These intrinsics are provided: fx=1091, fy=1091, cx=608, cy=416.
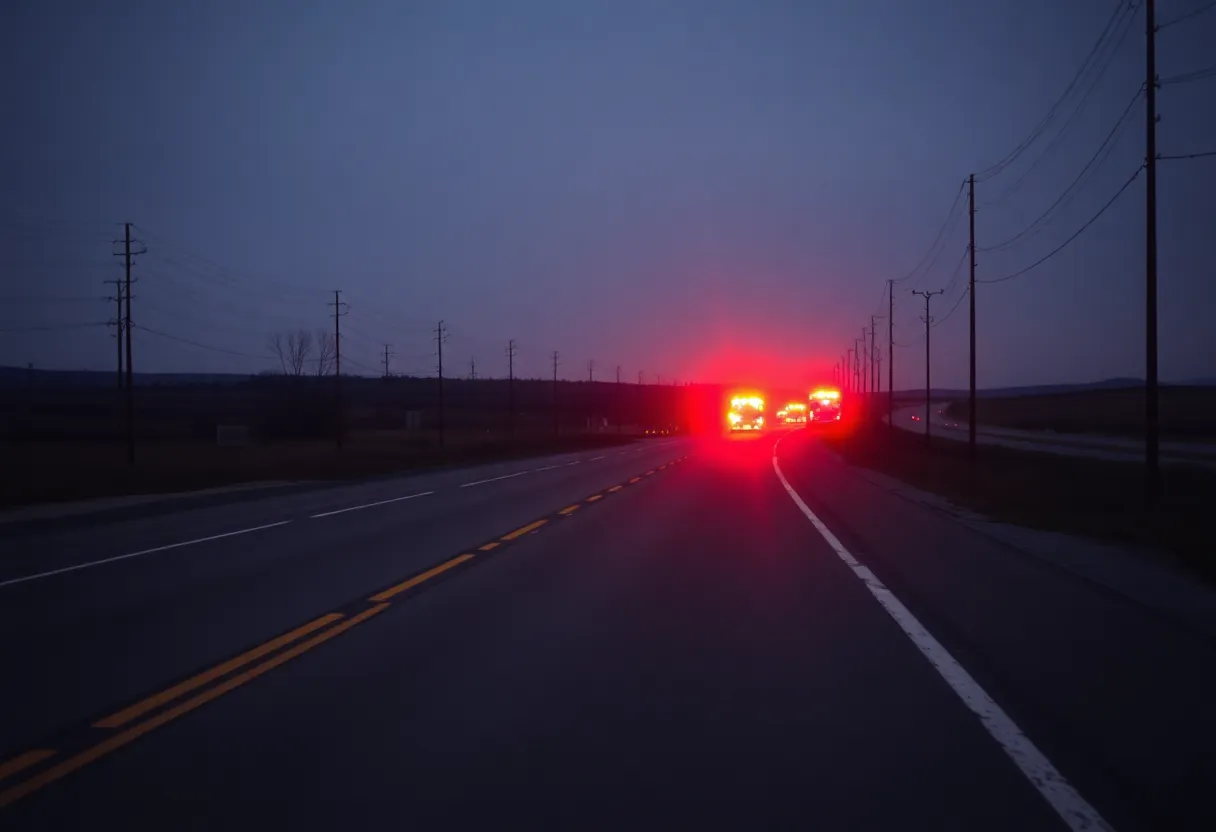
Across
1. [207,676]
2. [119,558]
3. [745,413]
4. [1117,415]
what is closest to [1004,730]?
[207,676]

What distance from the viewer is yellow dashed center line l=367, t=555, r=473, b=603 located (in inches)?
488

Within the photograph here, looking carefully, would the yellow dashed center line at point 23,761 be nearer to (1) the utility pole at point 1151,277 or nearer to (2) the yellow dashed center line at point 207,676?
(2) the yellow dashed center line at point 207,676

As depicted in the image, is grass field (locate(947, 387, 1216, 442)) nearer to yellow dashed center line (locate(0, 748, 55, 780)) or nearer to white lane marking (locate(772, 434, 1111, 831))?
white lane marking (locate(772, 434, 1111, 831))

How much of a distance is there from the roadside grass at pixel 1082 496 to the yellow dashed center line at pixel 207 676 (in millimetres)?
10832

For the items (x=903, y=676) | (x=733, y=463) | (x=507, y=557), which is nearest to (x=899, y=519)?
(x=507, y=557)

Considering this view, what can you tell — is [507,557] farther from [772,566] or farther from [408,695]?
[408,695]

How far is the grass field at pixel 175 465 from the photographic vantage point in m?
30.8

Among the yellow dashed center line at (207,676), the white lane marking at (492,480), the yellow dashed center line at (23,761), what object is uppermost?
the yellow dashed center line at (23,761)

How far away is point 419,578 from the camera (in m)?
13.8

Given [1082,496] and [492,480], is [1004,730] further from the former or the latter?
[492,480]

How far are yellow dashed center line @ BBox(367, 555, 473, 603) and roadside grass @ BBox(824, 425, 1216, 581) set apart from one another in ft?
32.1

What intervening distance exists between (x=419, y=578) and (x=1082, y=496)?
18.6 metres

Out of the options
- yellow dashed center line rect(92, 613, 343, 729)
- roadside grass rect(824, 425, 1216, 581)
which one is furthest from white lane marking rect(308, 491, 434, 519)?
roadside grass rect(824, 425, 1216, 581)

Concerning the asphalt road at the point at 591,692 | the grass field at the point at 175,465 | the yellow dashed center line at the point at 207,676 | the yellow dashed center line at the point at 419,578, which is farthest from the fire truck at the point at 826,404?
the yellow dashed center line at the point at 207,676
